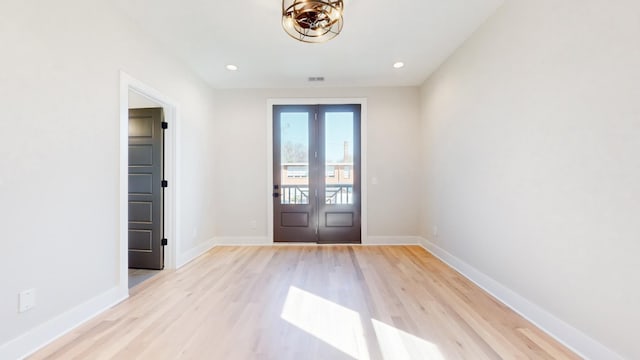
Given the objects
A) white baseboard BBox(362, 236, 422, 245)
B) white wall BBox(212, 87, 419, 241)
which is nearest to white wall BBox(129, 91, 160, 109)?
white wall BBox(212, 87, 419, 241)

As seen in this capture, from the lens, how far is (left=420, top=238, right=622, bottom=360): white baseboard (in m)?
1.65

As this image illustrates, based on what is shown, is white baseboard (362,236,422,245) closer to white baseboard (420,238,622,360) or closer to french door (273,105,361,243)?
french door (273,105,361,243)

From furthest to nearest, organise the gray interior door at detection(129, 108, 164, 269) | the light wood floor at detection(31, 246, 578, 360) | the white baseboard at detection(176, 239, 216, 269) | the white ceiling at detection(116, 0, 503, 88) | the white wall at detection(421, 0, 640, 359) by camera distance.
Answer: the white baseboard at detection(176, 239, 216, 269)
the gray interior door at detection(129, 108, 164, 269)
the white ceiling at detection(116, 0, 503, 88)
the light wood floor at detection(31, 246, 578, 360)
the white wall at detection(421, 0, 640, 359)

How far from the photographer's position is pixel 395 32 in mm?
2992

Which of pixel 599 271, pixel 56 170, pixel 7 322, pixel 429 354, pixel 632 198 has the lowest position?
pixel 429 354

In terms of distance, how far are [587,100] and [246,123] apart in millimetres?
4348

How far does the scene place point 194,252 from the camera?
155 inches

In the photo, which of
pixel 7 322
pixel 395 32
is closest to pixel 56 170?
pixel 7 322

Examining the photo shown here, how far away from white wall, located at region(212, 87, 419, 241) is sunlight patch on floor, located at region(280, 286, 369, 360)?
240 centimetres

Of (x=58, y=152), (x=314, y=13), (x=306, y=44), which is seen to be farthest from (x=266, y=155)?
(x=58, y=152)

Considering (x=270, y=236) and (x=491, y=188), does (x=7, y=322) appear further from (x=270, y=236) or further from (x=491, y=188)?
(x=491, y=188)

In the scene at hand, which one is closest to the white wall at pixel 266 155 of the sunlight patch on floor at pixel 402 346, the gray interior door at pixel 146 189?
the gray interior door at pixel 146 189

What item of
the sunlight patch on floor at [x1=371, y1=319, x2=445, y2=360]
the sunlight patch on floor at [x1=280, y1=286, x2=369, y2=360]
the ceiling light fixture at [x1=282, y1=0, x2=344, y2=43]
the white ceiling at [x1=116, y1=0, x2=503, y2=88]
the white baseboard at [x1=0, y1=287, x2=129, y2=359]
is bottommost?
the sunlight patch on floor at [x1=280, y1=286, x2=369, y2=360]

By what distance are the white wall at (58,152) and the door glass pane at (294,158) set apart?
7.73ft
